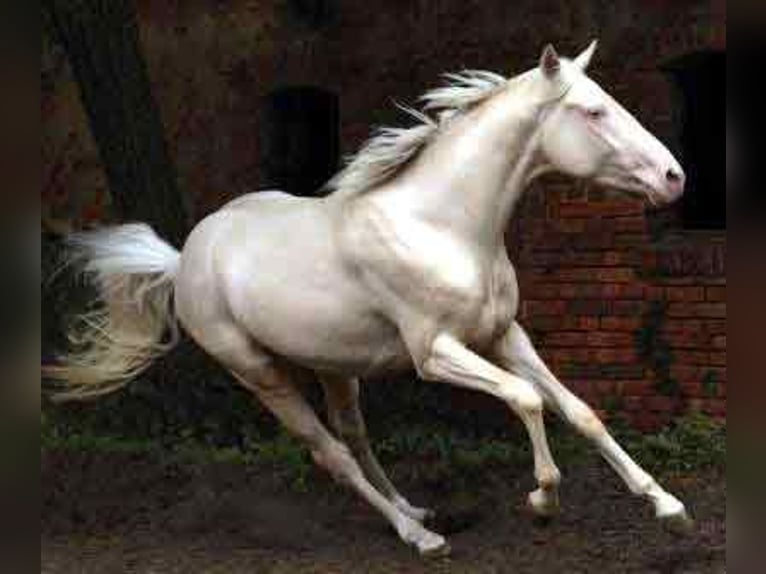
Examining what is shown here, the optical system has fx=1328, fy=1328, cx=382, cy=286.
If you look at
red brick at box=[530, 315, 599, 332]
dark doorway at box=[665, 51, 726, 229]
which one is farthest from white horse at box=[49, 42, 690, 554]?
dark doorway at box=[665, 51, 726, 229]

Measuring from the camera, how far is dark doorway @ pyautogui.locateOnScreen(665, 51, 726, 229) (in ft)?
25.3

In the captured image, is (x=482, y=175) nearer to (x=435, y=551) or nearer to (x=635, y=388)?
(x=435, y=551)

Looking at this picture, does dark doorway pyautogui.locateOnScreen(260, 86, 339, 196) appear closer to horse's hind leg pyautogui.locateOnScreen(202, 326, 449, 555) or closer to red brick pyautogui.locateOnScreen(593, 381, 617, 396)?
red brick pyautogui.locateOnScreen(593, 381, 617, 396)

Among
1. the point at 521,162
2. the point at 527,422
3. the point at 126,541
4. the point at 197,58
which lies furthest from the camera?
the point at 197,58

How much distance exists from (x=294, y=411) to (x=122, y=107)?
88.2 inches

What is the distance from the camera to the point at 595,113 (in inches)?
185

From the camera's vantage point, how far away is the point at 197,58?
339 inches

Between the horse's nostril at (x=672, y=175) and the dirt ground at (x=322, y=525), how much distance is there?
54.9 inches

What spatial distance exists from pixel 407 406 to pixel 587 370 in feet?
3.39

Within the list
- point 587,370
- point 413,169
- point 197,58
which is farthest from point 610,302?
point 197,58

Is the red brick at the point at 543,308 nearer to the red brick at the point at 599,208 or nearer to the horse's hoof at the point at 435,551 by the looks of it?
the red brick at the point at 599,208

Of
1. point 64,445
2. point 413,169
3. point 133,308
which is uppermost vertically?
point 413,169

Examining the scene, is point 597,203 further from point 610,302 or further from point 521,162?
point 521,162

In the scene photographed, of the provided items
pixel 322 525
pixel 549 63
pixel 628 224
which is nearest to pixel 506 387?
pixel 549 63
